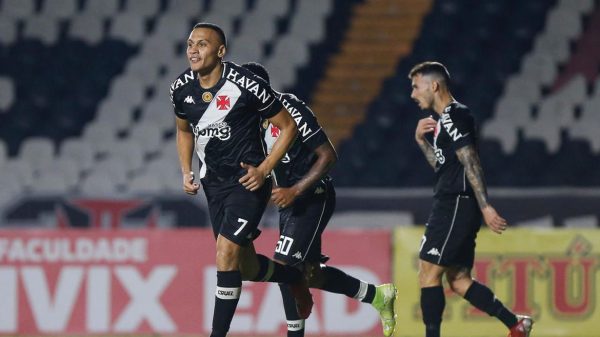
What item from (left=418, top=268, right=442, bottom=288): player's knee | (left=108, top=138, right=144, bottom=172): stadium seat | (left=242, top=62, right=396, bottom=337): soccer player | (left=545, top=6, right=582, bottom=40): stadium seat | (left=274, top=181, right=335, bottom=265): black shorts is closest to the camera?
(left=242, top=62, right=396, bottom=337): soccer player

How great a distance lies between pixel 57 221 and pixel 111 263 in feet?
8.34

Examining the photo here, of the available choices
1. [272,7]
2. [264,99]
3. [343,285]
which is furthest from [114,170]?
[264,99]

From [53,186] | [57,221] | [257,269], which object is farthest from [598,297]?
[53,186]

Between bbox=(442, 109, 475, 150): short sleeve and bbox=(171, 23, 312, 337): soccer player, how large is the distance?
3.42ft

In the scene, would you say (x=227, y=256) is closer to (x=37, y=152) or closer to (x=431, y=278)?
(x=431, y=278)

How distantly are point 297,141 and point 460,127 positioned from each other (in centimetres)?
97

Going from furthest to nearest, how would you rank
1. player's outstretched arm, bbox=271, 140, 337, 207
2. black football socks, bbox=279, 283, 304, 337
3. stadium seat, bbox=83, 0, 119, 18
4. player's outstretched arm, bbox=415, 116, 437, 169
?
stadium seat, bbox=83, 0, 119, 18 → player's outstretched arm, bbox=415, 116, 437, 169 → black football socks, bbox=279, 283, 304, 337 → player's outstretched arm, bbox=271, 140, 337, 207

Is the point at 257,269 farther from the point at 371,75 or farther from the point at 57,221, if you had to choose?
the point at 371,75

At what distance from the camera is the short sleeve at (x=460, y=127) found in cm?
716

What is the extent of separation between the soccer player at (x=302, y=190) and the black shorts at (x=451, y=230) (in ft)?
2.15

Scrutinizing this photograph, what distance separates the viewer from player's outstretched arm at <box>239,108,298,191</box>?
259 inches

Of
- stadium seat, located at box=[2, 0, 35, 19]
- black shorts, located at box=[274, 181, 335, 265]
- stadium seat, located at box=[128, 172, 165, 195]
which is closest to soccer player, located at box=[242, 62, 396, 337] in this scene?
black shorts, located at box=[274, 181, 335, 265]

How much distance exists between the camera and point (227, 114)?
6.62 meters

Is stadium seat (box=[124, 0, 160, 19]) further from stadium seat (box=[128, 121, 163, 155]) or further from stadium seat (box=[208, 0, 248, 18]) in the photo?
stadium seat (box=[128, 121, 163, 155])
